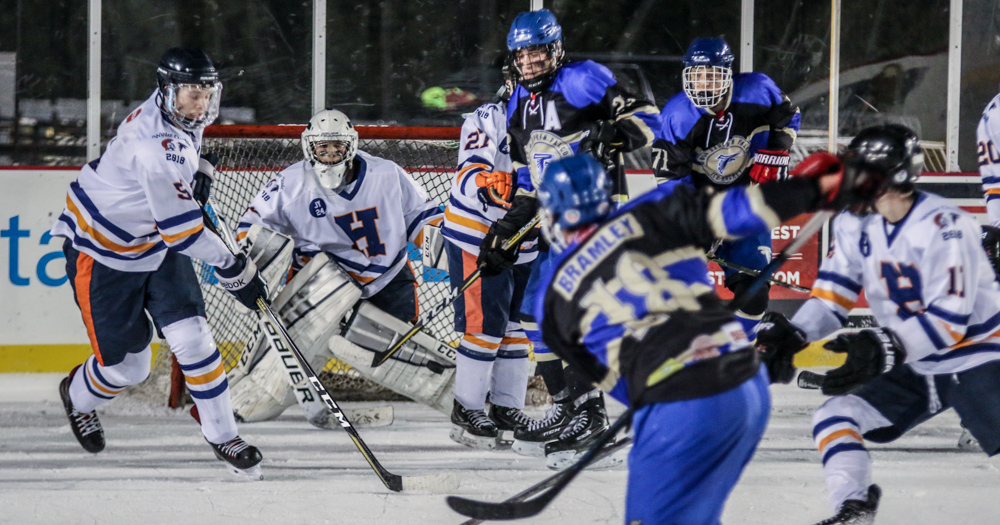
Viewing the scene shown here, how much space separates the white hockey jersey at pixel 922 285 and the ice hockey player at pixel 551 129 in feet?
3.26

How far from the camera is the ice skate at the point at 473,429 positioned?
3.31 m

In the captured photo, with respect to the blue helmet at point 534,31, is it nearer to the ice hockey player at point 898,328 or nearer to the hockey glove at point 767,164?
the hockey glove at point 767,164

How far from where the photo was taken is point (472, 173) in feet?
11.0

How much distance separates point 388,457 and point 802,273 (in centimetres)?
249

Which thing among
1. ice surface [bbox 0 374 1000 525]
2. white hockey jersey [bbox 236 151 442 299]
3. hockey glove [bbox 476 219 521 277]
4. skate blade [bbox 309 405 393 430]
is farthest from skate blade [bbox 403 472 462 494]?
white hockey jersey [bbox 236 151 442 299]

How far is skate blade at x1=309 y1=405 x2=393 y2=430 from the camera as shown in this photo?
11.9 feet

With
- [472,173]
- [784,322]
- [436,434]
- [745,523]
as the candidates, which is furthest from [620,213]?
[436,434]

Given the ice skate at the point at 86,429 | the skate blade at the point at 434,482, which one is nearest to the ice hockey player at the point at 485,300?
the skate blade at the point at 434,482

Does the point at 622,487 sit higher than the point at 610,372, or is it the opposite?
the point at 610,372

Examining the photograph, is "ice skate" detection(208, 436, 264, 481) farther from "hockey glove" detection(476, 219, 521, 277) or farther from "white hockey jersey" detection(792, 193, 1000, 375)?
"white hockey jersey" detection(792, 193, 1000, 375)

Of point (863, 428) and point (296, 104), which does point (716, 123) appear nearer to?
point (863, 428)

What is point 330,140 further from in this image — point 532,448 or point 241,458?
point 532,448

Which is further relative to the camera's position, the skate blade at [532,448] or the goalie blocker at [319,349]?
the goalie blocker at [319,349]

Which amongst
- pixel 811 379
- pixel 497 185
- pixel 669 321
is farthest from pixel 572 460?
pixel 669 321
